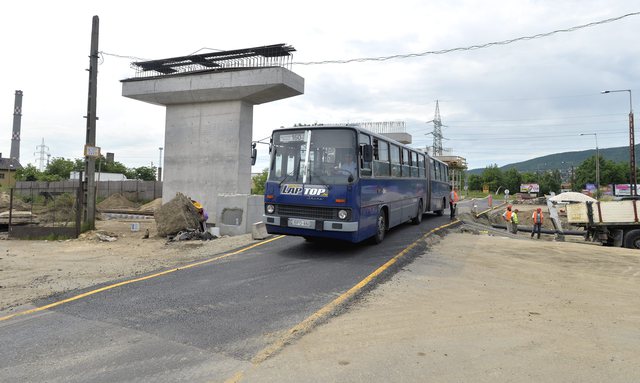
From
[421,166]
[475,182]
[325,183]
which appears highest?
[475,182]

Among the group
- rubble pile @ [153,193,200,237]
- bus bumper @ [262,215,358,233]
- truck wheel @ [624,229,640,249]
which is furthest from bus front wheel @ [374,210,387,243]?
truck wheel @ [624,229,640,249]

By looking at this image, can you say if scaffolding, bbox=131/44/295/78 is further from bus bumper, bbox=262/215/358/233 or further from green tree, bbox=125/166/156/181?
green tree, bbox=125/166/156/181

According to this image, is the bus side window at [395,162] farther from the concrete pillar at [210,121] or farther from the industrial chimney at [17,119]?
the industrial chimney at [17,119]

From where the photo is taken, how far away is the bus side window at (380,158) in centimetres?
953

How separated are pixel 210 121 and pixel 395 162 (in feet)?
31.8

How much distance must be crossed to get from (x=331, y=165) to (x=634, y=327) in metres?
5.74

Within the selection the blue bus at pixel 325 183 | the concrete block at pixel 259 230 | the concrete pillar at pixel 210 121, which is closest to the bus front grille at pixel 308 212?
the blue bus at pixel 325 183

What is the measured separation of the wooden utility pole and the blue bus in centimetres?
903

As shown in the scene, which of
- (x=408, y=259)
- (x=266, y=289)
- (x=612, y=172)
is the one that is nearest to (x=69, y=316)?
(x=266, y=289)

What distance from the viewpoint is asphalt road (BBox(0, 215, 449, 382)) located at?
3625 mm

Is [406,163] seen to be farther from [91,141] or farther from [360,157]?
[91,141]

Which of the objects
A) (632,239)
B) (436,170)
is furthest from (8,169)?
(632,239)

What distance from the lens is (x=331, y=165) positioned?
8.68m

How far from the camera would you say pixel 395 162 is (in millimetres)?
11406
